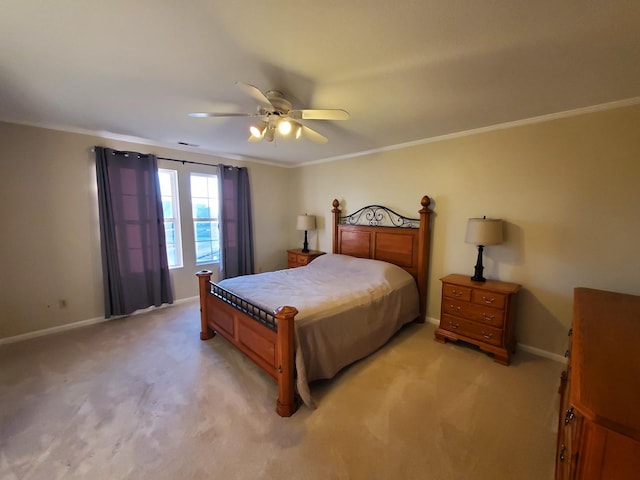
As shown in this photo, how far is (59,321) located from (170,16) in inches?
145

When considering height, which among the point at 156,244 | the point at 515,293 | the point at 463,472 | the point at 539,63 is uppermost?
the point at 539,63

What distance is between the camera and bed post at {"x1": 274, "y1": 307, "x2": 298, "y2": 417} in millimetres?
1911

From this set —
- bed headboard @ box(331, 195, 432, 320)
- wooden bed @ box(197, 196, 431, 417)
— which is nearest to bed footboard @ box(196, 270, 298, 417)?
wooden bed @ box(197, 196, 431, 417)

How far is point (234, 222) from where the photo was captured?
15.1 feet

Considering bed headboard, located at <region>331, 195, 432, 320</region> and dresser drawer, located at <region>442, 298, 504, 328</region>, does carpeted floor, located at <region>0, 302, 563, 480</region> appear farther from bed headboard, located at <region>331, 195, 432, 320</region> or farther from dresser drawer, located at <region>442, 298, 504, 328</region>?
bed headboard, located at <region>331, 195, 432, 320</region>

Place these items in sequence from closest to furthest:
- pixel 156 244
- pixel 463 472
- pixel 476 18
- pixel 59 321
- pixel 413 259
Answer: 1. pixel 476 18
2. pixel 463 472
3. pixel 59 321
4. pixel 413 259
5. pixel 156 244

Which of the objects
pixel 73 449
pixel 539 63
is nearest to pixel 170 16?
pixel 539 63

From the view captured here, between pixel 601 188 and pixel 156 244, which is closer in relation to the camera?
pixel 601 188

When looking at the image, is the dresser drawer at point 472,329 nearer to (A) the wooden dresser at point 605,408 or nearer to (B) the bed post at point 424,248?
(B) the bed post at point 424,248

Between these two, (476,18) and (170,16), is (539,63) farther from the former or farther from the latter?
(170,16)

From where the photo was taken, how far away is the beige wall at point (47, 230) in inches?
113

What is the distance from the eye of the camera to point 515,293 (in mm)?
2566

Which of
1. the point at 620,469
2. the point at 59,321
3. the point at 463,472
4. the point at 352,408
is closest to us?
the point at 620,469

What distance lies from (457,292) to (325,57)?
2.54m
